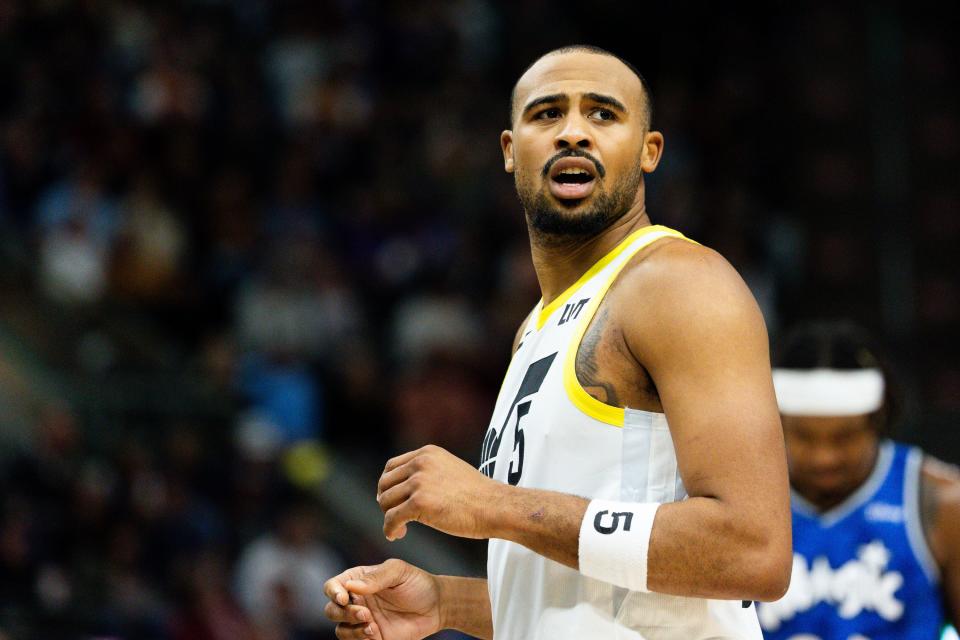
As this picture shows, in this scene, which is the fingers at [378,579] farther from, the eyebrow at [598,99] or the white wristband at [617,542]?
the eyebrow at [598,99]

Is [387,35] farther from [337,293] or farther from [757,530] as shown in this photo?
[757,530]

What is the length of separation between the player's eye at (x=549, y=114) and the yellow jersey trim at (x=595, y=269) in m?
0.37

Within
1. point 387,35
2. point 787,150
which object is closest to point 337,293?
point 387,35

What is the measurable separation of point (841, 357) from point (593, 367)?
7.58ft

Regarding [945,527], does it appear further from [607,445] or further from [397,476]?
[397,476]

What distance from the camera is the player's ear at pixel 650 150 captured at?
3.71 m

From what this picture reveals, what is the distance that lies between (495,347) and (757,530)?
847cm

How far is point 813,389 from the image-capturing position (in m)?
5.16

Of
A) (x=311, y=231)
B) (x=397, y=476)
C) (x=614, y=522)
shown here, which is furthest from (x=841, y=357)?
(x=311, y=231)


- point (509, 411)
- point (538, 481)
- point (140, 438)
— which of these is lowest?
point (538, 481)

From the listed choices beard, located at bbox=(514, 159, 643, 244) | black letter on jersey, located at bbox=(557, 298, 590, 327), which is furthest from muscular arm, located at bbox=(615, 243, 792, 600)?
beard, located at bbox=(514, 159, 643, 244)

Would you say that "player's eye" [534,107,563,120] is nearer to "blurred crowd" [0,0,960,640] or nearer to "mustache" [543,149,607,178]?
"mustache" [543,149,607,178]

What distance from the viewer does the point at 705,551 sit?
292 centimetres

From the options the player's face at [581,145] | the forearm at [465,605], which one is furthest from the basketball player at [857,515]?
the player's face at [581,145]
